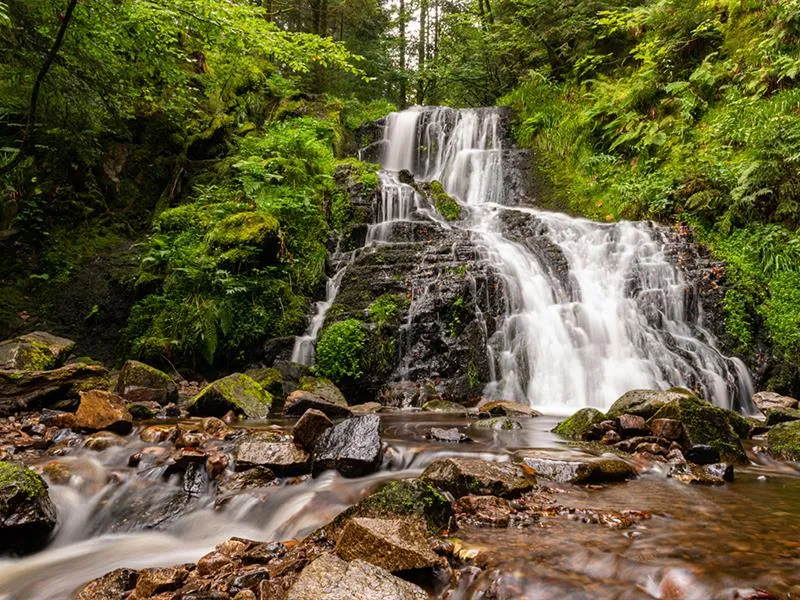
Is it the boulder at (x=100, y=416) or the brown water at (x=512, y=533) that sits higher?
the boulder at (x=100, y=416)

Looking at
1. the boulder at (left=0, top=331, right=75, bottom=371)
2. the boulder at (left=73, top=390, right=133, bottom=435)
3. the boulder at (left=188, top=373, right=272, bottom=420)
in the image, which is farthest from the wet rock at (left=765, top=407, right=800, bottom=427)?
the boulder at (left=0, top=331, right=75, bottom=371)

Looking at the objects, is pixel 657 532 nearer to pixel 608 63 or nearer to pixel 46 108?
pixel 46 108

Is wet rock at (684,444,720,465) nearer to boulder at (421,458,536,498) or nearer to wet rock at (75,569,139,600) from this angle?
boulder at (421,458,536,498)

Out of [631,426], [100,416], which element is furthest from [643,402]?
[100,416]

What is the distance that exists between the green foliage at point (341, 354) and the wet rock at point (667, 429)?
15.6ft

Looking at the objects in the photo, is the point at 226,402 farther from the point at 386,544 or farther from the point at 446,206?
the point at 446,206

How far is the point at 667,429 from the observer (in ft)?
15.5

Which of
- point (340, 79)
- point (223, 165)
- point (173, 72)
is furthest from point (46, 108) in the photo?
point (340, 79)

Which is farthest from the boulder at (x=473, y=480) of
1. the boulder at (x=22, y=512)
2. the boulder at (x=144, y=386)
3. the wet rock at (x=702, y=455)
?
the boulder at (x=144, y=386)

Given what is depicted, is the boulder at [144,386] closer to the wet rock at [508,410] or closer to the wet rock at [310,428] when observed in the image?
the wet rock at [310,428]

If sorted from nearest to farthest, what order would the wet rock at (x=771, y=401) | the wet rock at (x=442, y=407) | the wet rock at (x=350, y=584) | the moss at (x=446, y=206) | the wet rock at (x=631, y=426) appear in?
the wet rock at (x=350, y=584) < the wet rock at (x=631, y=426) < the wet rock at (x=771, y=401) < the wet rock at (x=442, y=407) < the moss at (x=446, y=206)

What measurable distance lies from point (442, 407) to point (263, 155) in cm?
810

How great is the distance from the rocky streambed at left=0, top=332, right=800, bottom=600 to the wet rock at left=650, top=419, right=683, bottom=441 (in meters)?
0.02

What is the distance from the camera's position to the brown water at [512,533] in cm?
236
